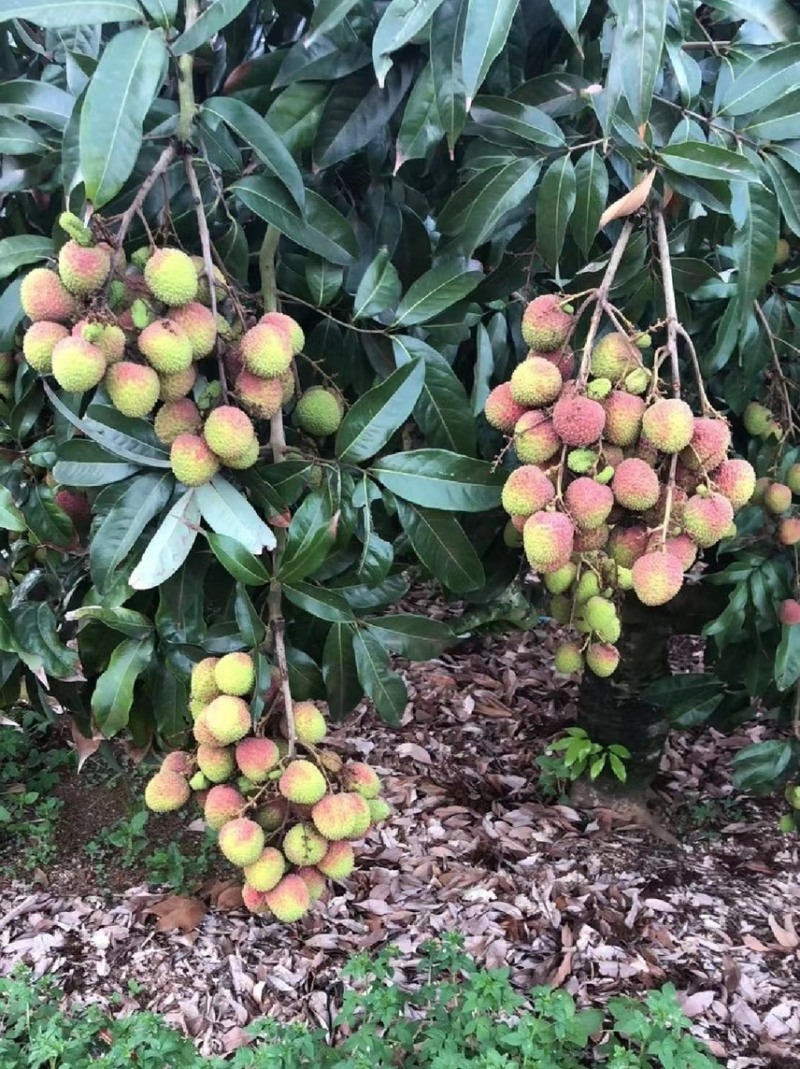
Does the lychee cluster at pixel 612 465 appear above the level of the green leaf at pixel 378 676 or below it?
above

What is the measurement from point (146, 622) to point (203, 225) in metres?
0.49

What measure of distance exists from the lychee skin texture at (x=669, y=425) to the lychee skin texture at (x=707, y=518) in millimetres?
52

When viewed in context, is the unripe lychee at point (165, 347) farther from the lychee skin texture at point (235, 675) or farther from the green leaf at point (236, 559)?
the lychee skin texture at point (235, 675)

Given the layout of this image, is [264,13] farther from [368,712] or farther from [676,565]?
[368,712]

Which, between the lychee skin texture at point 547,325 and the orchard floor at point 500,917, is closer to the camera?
the lychee skin texture at point 547,325

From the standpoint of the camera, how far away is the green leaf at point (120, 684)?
1105mm

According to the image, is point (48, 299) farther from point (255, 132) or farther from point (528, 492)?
point (528, 492)

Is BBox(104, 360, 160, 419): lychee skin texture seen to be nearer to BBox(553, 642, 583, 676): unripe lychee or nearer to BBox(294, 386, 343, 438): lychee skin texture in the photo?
BBox(294, 386, 343, 438): lychee skin texture

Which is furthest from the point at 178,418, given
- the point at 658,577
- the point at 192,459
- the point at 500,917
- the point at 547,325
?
the point at 500,917

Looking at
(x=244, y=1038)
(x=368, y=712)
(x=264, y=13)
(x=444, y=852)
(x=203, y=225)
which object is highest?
(x=264, y=13)

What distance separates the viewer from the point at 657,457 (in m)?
0.80

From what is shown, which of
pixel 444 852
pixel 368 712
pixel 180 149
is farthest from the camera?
Result: pixel 368 712

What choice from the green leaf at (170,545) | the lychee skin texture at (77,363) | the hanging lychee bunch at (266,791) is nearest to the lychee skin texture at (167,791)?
the hanging lychee bunch at (266,791)

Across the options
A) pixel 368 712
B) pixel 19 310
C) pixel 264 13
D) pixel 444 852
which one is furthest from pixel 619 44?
pixel 368 712
